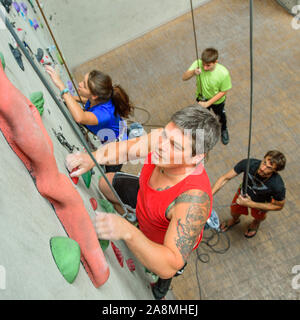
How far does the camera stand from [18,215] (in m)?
0.65

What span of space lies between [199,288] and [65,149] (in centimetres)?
214

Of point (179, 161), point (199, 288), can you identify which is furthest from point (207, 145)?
point (199, 288)

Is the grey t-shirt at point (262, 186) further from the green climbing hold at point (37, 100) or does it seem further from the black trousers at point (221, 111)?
the green climbing hold at point (37, 100)

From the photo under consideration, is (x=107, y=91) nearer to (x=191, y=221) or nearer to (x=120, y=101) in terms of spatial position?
(x=120, y=101)

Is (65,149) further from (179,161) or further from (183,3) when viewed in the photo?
(183,3)

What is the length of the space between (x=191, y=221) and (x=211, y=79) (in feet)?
7.45

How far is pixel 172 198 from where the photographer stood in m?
1.37

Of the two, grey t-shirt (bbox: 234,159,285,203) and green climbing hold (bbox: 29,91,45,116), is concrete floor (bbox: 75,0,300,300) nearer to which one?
grey t-shirt (bbox: 234,159,285,203)

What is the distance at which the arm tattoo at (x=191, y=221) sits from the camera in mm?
1236

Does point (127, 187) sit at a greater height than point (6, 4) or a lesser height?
lesser

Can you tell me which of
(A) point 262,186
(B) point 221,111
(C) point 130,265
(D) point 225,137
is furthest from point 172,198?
(D) point 225,137

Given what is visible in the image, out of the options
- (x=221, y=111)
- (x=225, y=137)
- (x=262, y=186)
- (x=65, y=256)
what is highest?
(x=65, y=256)

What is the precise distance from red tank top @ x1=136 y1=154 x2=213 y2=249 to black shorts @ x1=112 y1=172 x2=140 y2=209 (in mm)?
312

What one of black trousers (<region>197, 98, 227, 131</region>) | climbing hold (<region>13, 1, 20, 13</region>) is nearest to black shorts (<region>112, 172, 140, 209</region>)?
climbing hold (<region>13, 1, 20, 13</region>)
